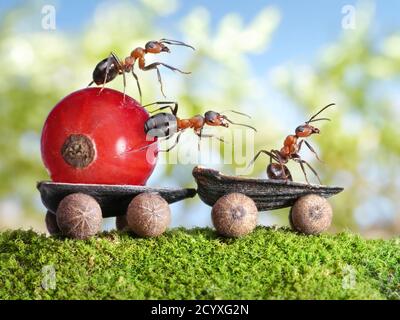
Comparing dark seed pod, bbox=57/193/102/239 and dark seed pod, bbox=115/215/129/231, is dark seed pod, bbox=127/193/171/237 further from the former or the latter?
dark seed pod, bbox=115/215/129/231

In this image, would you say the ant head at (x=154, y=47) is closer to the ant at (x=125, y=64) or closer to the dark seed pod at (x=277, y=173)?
the ant at (x=125, y=64)

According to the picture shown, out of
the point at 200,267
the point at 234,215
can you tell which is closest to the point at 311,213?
the point at 234,215

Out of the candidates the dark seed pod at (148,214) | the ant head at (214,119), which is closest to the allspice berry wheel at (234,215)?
the dark seed pod at (148,214)

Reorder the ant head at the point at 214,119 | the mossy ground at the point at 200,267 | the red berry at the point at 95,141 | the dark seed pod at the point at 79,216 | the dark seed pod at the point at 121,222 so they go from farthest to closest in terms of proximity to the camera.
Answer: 1. the dark seed pod at the point at 121,222
2. the ant head at the point at 214,119
3. the red berry at the point at 95,141
4. the dark seed pod at the point at 79,216
5. the mossy ground at the point at 200,267

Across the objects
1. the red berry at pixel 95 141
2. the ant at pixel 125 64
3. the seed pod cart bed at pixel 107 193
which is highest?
the ant at pixel 125 64

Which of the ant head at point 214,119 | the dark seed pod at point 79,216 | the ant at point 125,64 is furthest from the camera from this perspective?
the ant at point 125,64

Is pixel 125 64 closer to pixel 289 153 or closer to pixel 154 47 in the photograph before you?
pixel 154 47
